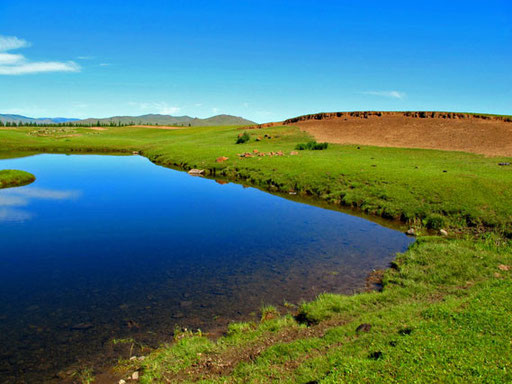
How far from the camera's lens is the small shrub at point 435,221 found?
853 inches

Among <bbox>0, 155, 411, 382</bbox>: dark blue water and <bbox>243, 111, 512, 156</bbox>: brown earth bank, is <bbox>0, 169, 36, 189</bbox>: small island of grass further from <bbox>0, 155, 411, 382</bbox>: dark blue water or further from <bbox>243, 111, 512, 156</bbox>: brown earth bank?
<bbox>243, 111, 512, 156</bbox>: brown earth bank

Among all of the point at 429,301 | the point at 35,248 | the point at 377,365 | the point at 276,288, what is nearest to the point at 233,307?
the point at 276,288

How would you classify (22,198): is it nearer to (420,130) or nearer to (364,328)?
(364,328)

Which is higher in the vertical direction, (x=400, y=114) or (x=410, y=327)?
(x=400, y=114)

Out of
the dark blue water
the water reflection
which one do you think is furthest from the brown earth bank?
the water reflection

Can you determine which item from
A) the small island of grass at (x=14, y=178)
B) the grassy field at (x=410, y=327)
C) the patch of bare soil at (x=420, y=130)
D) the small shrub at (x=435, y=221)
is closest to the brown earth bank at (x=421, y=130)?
the patch of bare soil at (x=420, y=130)

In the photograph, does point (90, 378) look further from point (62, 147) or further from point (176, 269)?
point (62, 147)

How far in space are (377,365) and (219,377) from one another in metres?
3.82

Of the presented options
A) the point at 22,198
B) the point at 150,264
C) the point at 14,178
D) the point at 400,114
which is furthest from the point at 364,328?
the point at 400,114

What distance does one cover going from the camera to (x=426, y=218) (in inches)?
896

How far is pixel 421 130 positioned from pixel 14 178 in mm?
67460

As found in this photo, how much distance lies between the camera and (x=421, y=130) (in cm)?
6391

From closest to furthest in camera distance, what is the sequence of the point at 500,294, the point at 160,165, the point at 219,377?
the point at 219,377 < the point at 500,294 < the point at 160,165

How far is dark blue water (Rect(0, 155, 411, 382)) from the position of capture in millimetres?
10680
